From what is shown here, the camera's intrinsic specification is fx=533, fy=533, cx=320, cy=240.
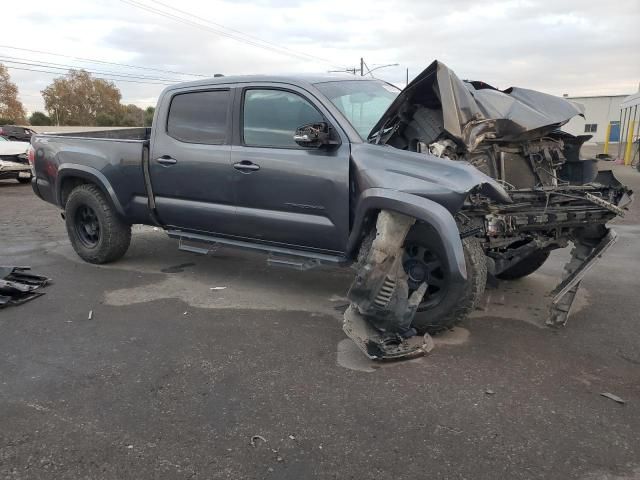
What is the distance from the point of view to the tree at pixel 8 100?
56875mm

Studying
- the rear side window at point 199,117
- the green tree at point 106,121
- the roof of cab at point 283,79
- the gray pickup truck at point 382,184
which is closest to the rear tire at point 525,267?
the gray pickup truck at point 382,184

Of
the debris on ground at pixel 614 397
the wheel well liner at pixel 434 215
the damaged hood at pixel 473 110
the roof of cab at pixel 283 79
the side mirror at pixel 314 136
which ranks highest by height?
the roof of cab at pixel 283 79

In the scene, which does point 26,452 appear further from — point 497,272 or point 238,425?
point 497,272

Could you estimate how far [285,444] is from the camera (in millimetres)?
2764

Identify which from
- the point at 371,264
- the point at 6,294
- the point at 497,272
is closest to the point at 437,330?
the point at 371,264

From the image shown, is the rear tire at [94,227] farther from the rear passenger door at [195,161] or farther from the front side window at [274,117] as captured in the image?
the front side window at [274,117]

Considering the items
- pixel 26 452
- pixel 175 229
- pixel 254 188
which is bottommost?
pixel 26 452

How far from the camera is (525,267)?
5379mm

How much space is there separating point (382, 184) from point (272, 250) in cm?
136

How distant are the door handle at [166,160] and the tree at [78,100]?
7149 cm

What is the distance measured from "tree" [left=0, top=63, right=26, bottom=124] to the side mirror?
6237 cm

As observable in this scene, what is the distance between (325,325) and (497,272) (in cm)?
189

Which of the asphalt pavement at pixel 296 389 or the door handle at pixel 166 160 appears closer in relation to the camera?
the asphalt pavement at pixel 296 389

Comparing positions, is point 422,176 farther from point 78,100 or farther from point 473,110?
point 78,100
